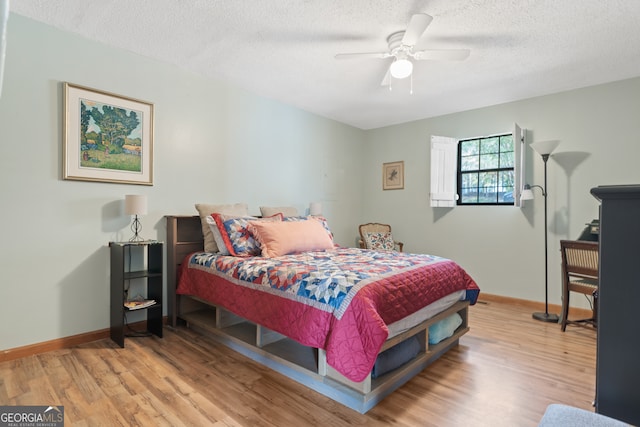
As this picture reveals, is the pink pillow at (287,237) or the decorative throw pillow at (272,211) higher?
the decorative throw pillow at (272,211)

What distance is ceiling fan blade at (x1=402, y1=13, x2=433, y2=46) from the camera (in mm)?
2137

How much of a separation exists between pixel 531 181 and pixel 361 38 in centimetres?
272

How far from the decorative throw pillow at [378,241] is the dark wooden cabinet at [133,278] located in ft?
9.48

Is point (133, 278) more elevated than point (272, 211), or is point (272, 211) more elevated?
point (272, 211)

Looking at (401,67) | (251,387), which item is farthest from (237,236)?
(401,67)

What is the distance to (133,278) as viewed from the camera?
108 inches

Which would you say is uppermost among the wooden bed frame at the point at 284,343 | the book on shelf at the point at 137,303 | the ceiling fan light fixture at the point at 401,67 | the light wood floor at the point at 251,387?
the ceiling fan light fixture at the point at 401,67

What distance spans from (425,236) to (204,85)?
3473 millimetres

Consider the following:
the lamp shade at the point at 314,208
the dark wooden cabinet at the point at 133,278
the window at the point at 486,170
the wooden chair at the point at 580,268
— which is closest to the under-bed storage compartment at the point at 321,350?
the dark wooden cabinet at the point at 133,278

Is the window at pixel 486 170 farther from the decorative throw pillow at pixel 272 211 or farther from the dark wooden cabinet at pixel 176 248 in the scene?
the dark wooden cabinet at pixel 176 248

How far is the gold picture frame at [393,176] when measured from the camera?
16.8ft

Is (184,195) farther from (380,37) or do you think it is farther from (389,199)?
(389,199)

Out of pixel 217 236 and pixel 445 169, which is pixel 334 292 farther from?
pixel 445 169

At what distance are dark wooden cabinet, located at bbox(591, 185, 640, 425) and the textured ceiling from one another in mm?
1963
